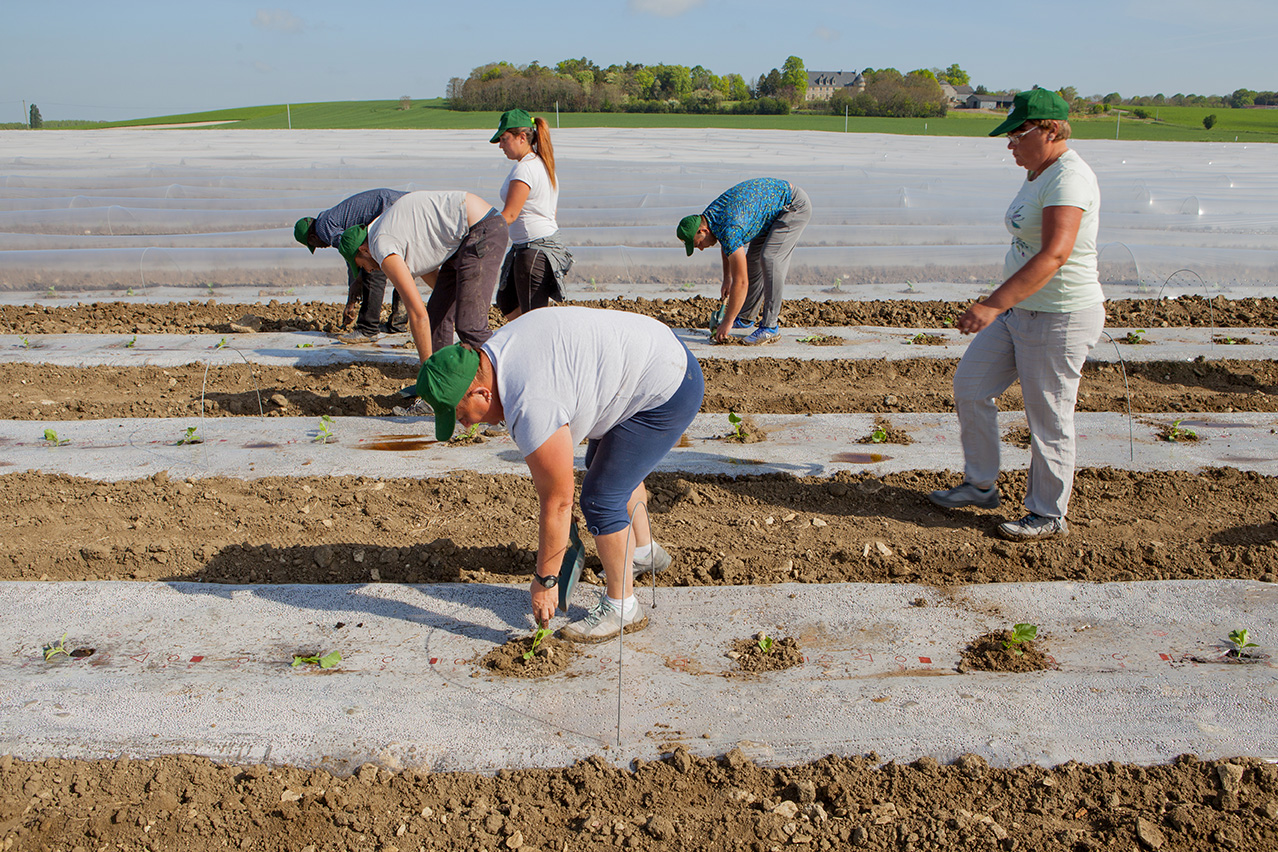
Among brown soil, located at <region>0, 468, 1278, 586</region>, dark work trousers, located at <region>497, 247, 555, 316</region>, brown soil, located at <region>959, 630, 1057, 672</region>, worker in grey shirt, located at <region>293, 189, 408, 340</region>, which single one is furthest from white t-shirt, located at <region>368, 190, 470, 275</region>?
brown soil, located at <region>959, 630, 1057, 672</region>

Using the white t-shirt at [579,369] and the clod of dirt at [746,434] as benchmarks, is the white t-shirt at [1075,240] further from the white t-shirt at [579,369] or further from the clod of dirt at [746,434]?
the clod of dirt at [746,434]

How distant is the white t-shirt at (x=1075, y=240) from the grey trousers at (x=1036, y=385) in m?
0.06

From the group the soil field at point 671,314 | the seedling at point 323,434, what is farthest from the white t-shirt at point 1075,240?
the soil field at point 671,314

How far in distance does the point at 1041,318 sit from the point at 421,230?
3.04 m

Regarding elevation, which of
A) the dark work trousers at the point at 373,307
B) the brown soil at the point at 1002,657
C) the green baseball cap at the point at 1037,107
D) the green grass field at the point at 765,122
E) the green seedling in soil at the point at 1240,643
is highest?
the green grass field at the point at 765,122

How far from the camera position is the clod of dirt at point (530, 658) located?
2.77 metres

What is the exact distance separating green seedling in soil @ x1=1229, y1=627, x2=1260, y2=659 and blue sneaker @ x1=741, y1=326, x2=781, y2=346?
427 centimetres

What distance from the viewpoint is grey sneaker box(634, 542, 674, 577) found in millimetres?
3145

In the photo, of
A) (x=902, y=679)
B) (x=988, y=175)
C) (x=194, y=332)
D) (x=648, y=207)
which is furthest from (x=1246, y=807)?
(x=988, y=175)

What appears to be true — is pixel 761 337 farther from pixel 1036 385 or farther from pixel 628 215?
pixel 628 215

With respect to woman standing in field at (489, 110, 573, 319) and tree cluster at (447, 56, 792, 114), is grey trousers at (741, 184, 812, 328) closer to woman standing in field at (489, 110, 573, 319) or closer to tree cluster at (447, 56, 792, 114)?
woman standing in field at (489, 110, 573, 319)

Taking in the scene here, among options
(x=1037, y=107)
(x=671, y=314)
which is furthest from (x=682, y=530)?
(x=671, y=314)

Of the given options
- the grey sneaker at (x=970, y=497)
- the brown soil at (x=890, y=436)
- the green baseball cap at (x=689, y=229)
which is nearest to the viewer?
the grey sneaker at (x=970, y=497)

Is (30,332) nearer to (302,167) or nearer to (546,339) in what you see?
(546,339)
